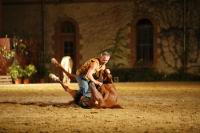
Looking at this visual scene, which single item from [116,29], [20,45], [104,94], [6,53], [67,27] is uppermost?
[67,27]

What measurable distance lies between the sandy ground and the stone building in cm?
1121

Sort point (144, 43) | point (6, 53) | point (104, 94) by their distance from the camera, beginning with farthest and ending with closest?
1. point (144, 43)
2. point (6, 53)
3. point (104, 94)

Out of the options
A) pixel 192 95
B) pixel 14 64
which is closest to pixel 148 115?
pixel 192 95

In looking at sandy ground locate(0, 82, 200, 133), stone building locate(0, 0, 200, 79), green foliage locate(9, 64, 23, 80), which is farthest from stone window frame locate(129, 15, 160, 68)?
sandy ground locate(0, 82, 200, 133)

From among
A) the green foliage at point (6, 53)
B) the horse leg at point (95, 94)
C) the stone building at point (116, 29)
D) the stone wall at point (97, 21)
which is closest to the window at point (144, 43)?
the stone building at point (116, 29)

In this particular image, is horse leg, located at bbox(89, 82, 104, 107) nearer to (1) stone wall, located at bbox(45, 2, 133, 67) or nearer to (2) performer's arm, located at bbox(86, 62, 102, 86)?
(2) performer's arm, located at bbox(86, 62, 102, 86)

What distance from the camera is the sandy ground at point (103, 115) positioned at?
31.8 feet

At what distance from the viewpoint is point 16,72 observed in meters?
25.8

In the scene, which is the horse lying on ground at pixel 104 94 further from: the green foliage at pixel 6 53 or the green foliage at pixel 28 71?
the green foliage at pixel 6 53

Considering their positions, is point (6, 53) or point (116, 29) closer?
point (6, 53)

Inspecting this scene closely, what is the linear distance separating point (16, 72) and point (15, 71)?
0.07 m

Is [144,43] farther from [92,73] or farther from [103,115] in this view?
[103,115]

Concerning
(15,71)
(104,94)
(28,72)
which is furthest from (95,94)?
(28,72)

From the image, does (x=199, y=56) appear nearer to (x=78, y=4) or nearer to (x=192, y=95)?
(x=78, y=4)
